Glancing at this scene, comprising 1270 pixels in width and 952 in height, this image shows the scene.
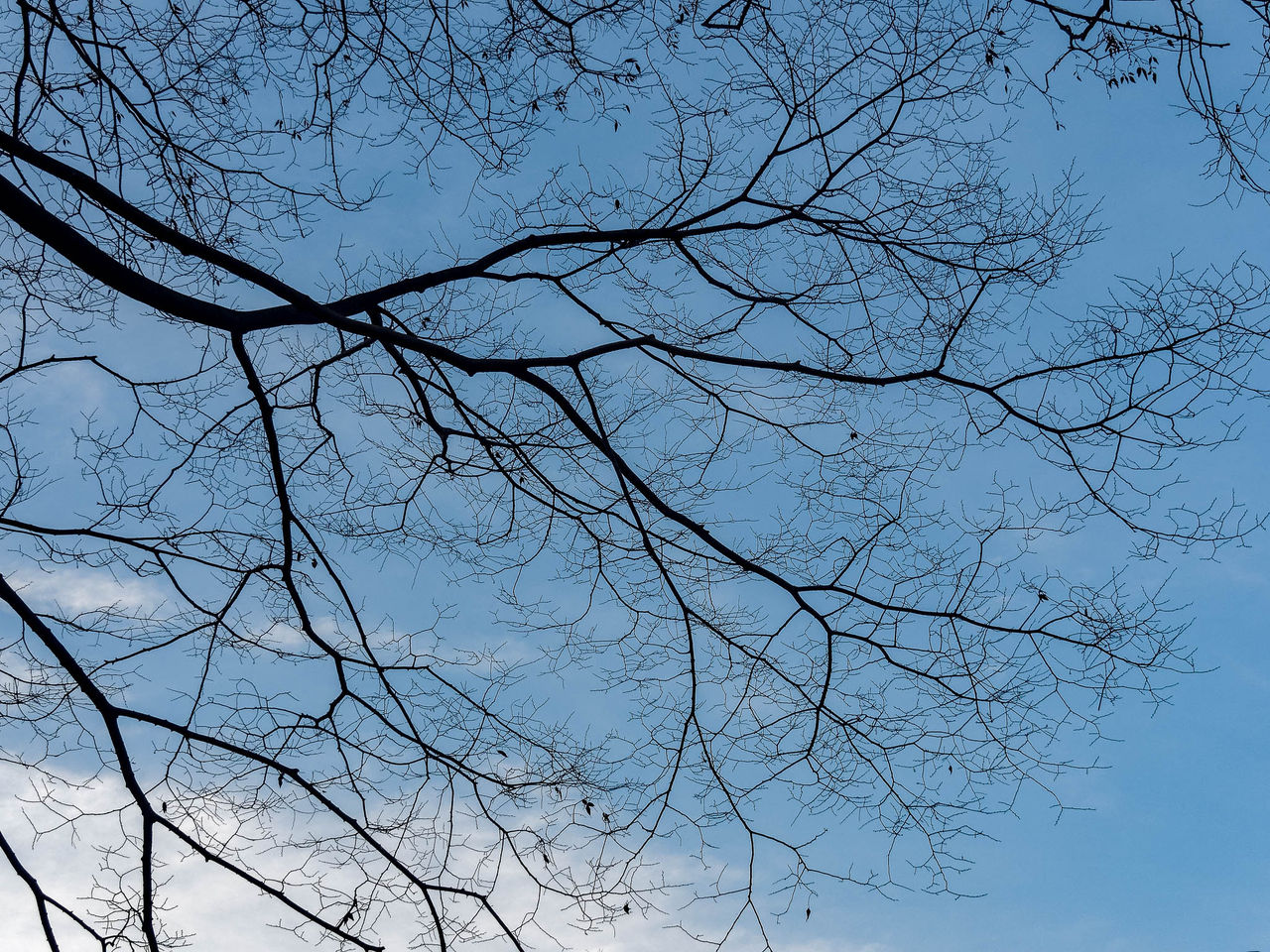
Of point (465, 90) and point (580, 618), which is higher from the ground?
point (465, 90)

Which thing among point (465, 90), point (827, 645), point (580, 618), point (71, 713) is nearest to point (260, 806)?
point (71, 713)

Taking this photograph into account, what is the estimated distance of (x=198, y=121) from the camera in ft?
17.2

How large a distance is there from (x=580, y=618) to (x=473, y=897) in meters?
1.49

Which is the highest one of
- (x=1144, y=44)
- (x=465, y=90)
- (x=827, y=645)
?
(x=465, y=90)

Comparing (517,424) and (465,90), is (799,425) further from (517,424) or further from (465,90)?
(465,90)

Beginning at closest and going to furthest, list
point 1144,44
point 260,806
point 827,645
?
point 1144,44 < point 260,806 < point 827,645

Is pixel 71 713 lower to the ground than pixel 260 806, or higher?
higher

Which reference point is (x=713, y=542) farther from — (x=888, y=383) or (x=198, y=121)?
(x=198, y=121)

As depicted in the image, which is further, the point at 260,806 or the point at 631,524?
the point at 631,524

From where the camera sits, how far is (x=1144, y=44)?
4.60 meters

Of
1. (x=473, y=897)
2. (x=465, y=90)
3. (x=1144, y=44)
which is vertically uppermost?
(x=465, y=90)

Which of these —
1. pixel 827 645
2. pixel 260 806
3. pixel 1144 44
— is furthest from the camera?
pixel 827 645

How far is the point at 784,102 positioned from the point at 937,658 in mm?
3037

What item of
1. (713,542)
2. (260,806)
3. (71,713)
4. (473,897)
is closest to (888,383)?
(713,542)
